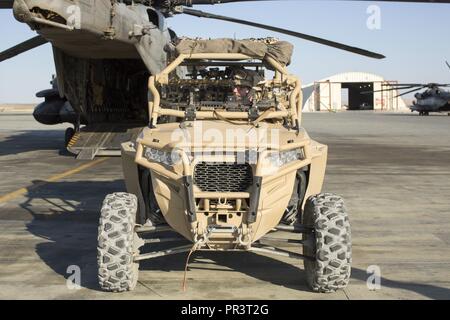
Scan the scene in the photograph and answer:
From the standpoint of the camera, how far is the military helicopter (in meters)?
11.5

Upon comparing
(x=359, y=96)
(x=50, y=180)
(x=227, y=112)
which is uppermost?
(x=359, y=96)

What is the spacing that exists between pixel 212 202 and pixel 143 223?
1.02m

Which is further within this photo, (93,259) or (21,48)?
(21,48)

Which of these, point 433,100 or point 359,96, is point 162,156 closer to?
point 433,100

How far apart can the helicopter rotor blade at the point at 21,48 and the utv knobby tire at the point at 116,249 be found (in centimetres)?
1184

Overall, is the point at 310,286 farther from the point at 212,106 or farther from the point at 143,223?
the point at 212,106

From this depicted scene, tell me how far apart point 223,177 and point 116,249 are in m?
1.11

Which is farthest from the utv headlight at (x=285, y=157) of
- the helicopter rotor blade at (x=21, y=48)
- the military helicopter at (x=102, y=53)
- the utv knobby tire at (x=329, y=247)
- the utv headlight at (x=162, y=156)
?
the helicopter rotor blade at (x=21, y=48)

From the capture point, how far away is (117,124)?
62.1ft

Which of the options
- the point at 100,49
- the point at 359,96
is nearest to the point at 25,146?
the point at 100,49

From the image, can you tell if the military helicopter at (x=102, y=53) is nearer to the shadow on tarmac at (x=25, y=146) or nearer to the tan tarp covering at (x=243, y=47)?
the shadow on tarmac at (x=25, y=146)

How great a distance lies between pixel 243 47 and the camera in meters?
6.91

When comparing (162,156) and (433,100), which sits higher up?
(433,100)
